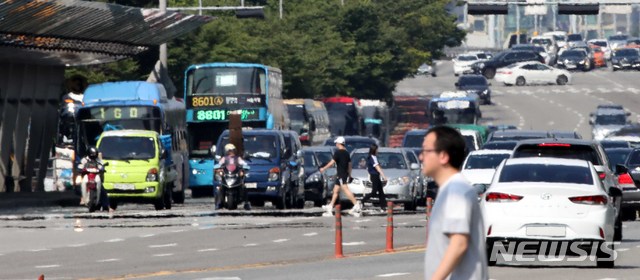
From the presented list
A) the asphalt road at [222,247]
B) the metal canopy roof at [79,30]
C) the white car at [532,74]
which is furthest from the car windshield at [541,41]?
the asphalt road at [222,247]

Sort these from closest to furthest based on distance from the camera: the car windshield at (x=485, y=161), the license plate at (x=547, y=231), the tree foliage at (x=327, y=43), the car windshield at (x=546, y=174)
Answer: the license plate at (x=547, y=231) → the car windshield at (x=546, y=174) → the car windshield at (x=485, y=161) → the tree foliage at (x=327, y=43)

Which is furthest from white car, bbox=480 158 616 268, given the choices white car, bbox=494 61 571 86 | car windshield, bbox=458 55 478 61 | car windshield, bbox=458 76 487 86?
car windshield, bbox=458 55 478 61

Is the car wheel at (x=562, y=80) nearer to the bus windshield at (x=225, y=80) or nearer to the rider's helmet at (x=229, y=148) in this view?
the bus windshield at (x=225, y=80)

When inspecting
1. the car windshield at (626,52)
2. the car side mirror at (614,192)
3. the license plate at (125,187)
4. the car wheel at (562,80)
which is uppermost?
the car windshield at (626,52)

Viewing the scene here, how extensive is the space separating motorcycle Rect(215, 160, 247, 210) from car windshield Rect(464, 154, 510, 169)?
4.66 meters

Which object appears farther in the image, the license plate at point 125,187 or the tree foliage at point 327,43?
the tree foliage at point 327,43

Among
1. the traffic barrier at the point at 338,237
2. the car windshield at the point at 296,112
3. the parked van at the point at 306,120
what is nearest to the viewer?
the traffic barrier at the point at 338,237

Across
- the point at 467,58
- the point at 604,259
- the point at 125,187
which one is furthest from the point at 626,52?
the point at 604,259

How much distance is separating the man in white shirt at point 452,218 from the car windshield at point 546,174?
11.5m

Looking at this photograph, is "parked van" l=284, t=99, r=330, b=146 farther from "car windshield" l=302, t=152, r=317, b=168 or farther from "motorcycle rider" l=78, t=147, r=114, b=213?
"motorcycle rider" l=78, t=147, r=114, b=213

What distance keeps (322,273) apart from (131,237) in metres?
7.97

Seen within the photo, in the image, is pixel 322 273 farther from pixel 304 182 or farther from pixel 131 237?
pixel 304 182

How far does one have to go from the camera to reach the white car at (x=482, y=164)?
115ft

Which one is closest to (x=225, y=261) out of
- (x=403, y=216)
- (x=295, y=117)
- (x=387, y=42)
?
(x=403, y=216)
